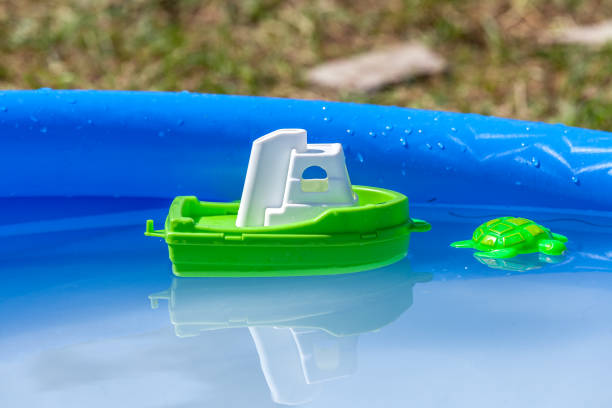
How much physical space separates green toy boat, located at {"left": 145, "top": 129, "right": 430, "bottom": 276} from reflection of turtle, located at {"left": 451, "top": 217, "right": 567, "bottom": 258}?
24 cm

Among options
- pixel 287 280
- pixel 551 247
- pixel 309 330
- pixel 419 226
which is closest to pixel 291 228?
pixel 287 280

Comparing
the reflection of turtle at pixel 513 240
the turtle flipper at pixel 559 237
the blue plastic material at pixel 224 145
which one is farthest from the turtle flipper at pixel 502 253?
the blue plastic material at pixel 224 145

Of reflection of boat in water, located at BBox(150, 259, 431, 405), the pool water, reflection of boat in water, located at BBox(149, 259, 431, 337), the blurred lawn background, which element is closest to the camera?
the pool water

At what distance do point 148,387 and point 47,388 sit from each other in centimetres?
18

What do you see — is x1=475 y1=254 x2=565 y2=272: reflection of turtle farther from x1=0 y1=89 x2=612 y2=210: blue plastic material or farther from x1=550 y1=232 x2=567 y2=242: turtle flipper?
x1=0 y1=89 x2=612 y2=210: blue plastic material

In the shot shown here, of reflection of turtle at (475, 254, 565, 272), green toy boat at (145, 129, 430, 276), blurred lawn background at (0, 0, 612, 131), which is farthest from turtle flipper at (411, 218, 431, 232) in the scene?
blurred lawn background at (0, 0, 612, 131)

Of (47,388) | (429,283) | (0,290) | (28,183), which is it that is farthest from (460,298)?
(28,183)

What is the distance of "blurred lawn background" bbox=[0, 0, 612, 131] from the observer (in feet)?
12.0

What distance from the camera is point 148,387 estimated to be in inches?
58.0

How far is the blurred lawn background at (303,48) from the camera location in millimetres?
3668

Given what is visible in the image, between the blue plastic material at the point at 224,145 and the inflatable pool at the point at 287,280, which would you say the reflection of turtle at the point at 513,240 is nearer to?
the inflatable pool at the point at 287,280

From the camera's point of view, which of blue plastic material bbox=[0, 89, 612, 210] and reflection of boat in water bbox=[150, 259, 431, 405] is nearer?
reflection of boat in water bbox=[150, 259, 431, 405]

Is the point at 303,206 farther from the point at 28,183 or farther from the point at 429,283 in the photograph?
the point at 28,183

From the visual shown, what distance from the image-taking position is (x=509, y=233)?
206 cm
